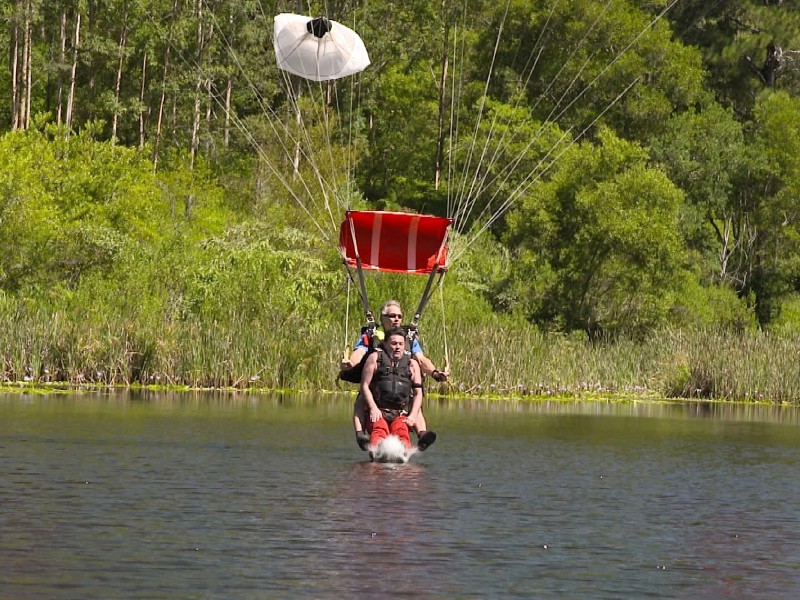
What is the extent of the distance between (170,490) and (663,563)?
6.42 metres

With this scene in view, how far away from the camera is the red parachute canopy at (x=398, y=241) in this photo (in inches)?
1027

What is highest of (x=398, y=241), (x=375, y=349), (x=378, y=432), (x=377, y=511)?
(x=398, y=241)

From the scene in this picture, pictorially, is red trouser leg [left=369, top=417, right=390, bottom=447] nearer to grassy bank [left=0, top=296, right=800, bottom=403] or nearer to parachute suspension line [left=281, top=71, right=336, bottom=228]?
parachute suspension line [left=281, top=71, right=336, bottom=228]

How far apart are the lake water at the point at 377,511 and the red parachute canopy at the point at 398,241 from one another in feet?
9.99

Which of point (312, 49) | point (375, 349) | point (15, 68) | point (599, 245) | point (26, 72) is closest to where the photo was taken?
point (375, 349)

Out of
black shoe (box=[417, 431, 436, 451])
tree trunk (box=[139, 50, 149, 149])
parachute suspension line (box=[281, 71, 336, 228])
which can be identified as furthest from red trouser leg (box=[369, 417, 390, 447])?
tree trunk (box=[139, 50, 149, 149])

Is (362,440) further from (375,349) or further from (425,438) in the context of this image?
(375,349)

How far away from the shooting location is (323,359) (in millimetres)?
40219

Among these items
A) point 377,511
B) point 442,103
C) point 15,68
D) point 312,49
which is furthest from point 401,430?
point 442,103

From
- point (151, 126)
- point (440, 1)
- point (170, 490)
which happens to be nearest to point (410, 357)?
point (170, 490)

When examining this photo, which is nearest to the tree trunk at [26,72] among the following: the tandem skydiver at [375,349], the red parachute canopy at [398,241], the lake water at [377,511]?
the lake water at [377,511]

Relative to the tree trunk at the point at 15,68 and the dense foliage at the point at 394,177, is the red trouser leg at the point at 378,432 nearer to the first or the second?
the dense foliage at the point at 394,177

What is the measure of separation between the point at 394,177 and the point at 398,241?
215 ft

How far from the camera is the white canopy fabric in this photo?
3241 cm
